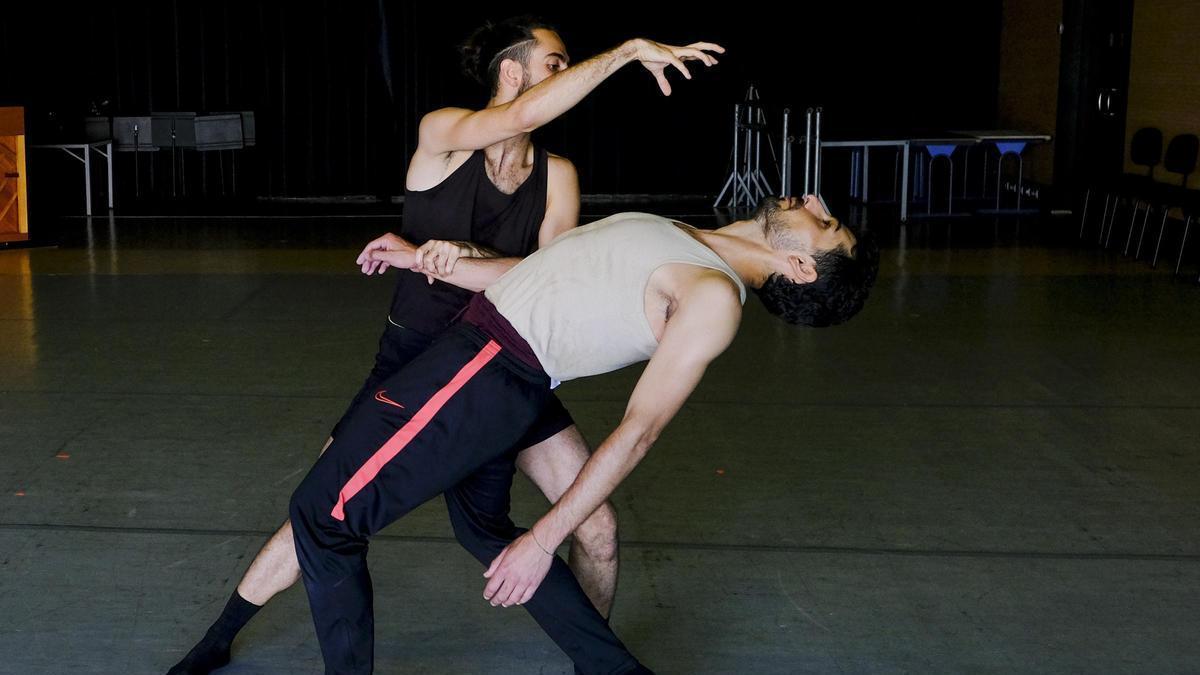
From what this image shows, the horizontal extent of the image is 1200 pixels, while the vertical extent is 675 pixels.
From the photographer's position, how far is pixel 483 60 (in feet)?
10.0

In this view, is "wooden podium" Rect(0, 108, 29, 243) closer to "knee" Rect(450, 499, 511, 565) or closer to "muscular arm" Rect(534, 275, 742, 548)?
"knee" Rect(450, 499, 511, 565)

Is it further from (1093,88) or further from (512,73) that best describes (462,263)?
(1093,88)

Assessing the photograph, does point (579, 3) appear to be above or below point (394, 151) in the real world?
above

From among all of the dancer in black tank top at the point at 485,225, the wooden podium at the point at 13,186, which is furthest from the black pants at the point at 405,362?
the wooden podium at the point at 13,186

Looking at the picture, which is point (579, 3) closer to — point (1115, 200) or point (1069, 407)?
point (1115, 200)

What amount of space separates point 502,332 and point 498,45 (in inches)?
32.3

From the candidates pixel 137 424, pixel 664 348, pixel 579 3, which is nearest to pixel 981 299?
pixel 137 424

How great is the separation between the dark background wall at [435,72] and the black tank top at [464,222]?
11395mm

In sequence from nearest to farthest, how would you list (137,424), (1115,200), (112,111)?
(137,424) → (1115,200) → (112,111)

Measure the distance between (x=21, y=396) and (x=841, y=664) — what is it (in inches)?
144

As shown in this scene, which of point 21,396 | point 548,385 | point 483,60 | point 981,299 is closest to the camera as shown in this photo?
point 548,385

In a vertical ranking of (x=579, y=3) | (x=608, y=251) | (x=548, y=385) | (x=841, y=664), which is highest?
(x=579, y=3)

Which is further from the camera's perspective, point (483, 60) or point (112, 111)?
point (112, 111)

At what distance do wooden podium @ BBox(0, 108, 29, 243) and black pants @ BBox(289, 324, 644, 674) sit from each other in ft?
27.1
